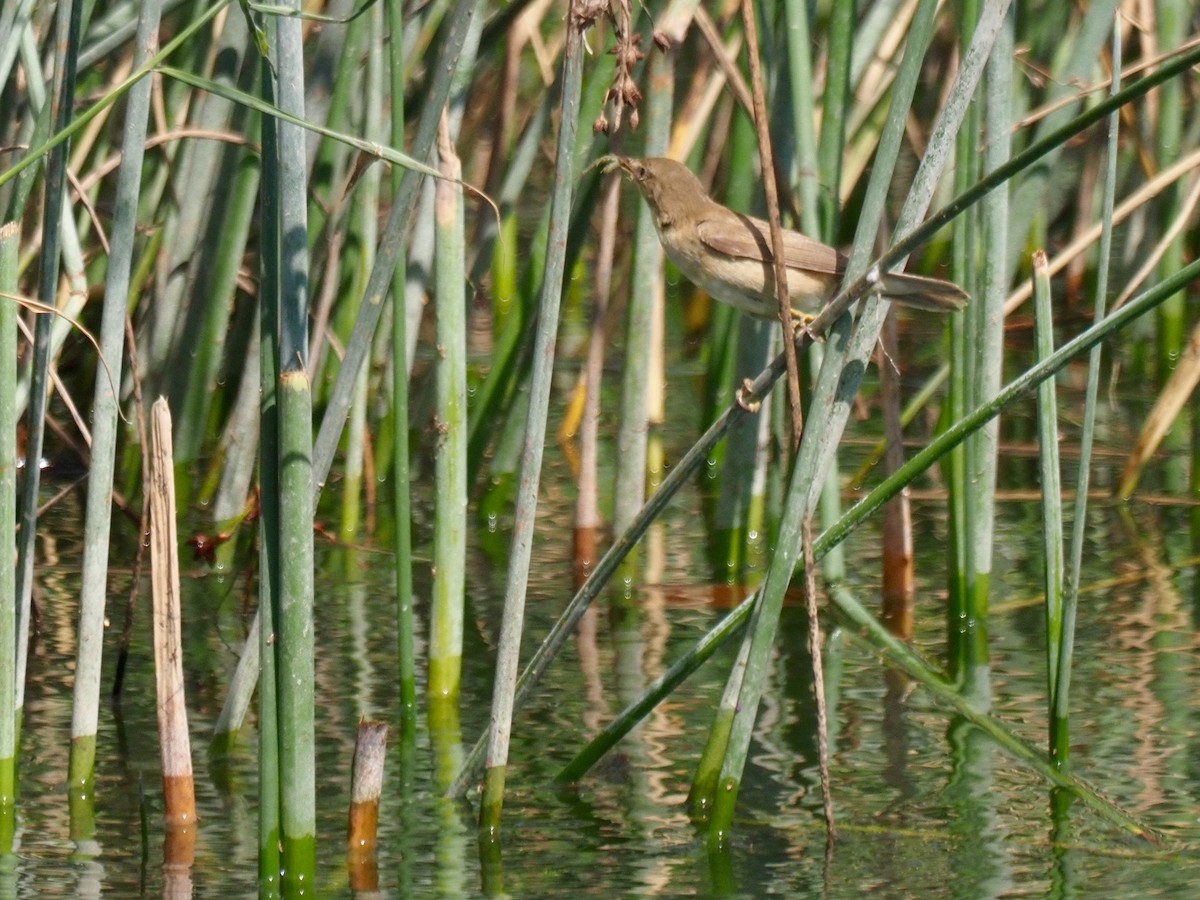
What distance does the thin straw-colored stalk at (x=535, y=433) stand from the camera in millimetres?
2412

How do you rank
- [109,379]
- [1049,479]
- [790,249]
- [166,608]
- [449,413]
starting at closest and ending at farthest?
[109,379]
[166,608]
[1049,479]
[449,413]
[790,249]

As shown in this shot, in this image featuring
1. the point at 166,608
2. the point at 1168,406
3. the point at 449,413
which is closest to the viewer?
the point at 166,608

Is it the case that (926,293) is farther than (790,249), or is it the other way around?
(790,249)

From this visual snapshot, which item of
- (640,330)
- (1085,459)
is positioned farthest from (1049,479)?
(640,330)

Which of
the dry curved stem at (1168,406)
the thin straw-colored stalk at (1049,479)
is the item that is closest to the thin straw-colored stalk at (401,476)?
the thin straw-colored stalk at (1049,479)

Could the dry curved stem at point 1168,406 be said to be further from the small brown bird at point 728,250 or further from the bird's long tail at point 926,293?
the bird's long tail at point 926,293

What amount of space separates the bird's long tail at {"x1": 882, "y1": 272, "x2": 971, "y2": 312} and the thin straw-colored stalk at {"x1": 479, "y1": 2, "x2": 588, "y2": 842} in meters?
0.70

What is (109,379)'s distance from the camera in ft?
8.26

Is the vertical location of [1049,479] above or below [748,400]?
below

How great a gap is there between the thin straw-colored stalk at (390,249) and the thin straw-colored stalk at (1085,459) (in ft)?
3.02

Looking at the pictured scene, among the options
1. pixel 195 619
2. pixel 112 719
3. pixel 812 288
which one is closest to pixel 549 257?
pixel 812 288

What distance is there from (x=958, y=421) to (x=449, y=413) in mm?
1053

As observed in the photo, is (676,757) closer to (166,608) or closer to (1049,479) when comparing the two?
(1049,479)

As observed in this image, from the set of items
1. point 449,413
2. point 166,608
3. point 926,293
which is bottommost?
point 166,608
